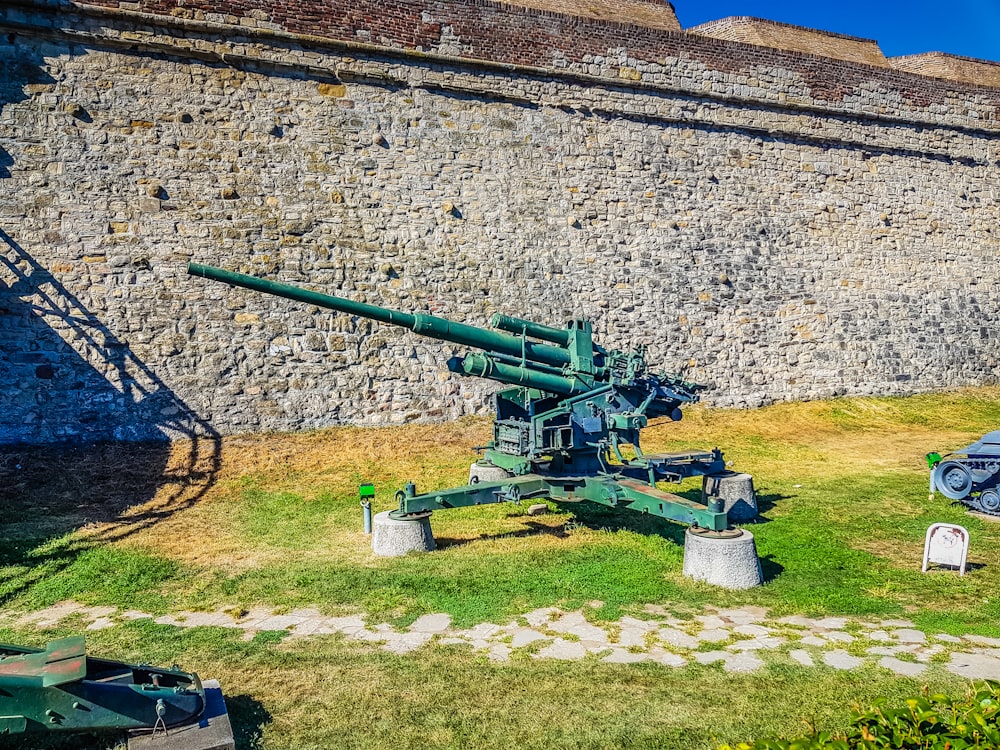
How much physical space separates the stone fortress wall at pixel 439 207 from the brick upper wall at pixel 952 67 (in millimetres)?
6575

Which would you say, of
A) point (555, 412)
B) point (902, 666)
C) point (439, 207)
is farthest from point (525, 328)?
point (439, 207)

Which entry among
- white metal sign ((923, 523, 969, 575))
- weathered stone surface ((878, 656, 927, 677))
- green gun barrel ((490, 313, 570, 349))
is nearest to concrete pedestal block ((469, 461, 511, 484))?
green gun barrel ((490, 313, 570, 349))

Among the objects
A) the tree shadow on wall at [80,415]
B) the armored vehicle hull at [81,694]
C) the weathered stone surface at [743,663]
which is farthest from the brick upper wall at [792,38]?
the armored vehicle hull at [81,694]

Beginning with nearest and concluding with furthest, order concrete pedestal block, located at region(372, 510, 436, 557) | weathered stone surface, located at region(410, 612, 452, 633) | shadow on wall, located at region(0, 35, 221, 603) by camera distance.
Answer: weathered stone surface, located at region(410, 612, 452, 633), concrete pedestal block, located at region(372, 510, 436, 557), shadow on wall, located at region(0, 35, 221, 603)

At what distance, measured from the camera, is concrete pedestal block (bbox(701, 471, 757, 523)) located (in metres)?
7.60

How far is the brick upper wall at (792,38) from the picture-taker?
1937 centimetres

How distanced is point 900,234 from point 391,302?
10055 mm

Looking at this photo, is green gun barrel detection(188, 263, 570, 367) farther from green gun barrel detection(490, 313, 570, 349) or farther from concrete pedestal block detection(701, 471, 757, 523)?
concrete pedestal block detection(701, 471, 757, 523)

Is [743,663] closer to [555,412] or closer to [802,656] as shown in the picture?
[802,656]

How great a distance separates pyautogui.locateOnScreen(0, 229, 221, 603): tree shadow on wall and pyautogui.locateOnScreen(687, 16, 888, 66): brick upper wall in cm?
1533

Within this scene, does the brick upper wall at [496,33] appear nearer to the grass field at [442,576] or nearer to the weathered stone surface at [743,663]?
the grass field at [442,576]

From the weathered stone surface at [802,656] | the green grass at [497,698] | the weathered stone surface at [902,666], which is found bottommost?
the green grass at [497,698]

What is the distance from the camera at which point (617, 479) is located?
6.64m

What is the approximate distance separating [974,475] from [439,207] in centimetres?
754
